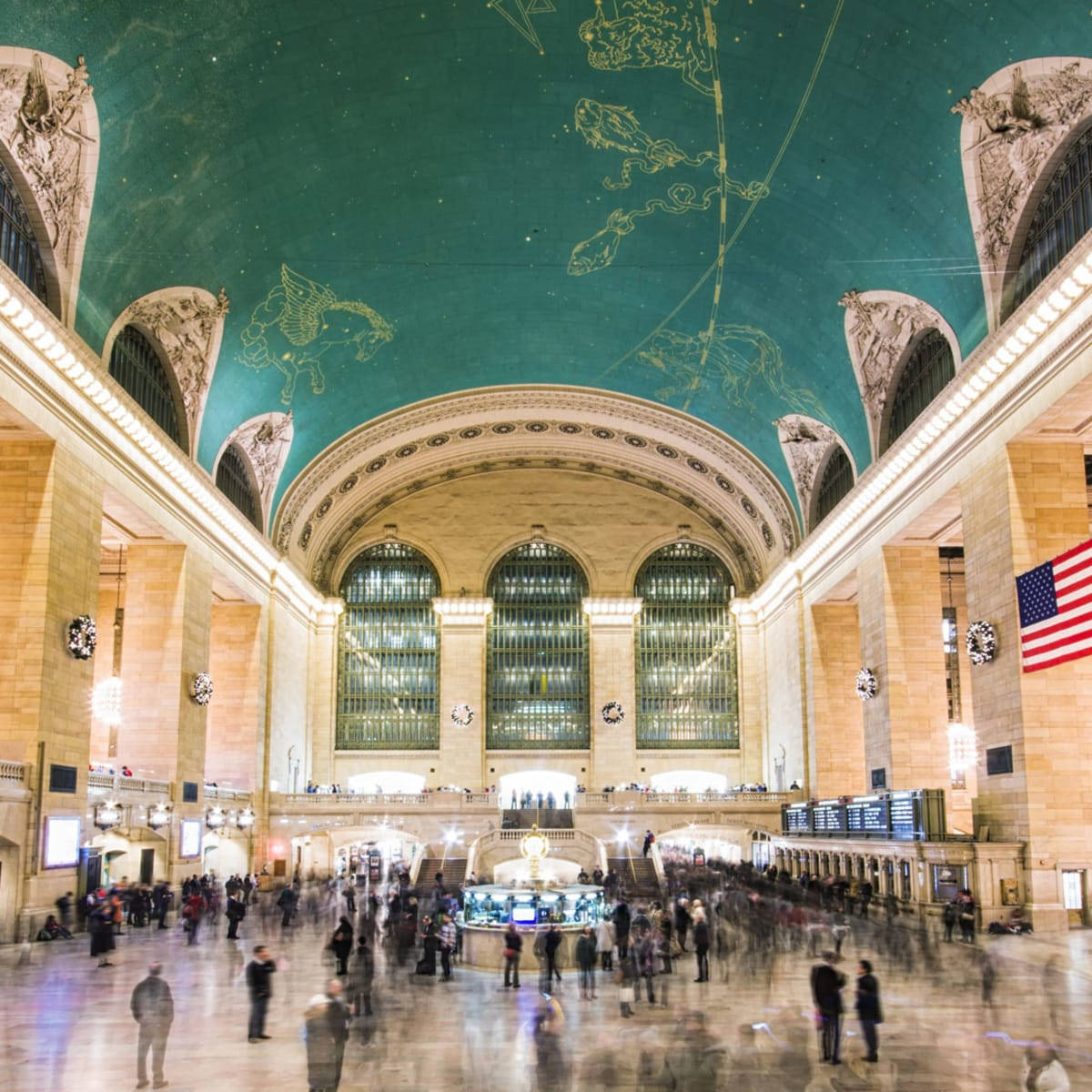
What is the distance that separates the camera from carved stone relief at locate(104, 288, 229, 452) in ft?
82.1

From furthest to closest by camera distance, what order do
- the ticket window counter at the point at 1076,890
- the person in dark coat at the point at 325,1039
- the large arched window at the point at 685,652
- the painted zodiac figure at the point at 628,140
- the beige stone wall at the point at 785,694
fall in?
the large arched window at the point at 685,652, the beige stone wall at the point at 785,694, the painted zodiac figure at the point at 628,140, the ticket window counter at the point at 1076,890, the person in dark coat at the point at 325,1039

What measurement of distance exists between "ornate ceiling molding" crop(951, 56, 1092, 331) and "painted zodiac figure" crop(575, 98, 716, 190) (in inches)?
208

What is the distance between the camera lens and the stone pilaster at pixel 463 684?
143ft

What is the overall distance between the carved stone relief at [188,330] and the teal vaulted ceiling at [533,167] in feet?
1.45

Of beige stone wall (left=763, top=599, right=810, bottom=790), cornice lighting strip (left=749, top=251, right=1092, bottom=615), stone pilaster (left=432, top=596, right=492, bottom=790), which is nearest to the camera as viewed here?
cornice lighting strip (left=749, top=251, right=1092, bottom=615)

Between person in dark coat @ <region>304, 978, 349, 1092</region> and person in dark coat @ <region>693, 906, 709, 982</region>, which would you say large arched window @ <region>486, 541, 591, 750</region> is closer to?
person in dark coat @ <region>693, 906, 709, 982</region>

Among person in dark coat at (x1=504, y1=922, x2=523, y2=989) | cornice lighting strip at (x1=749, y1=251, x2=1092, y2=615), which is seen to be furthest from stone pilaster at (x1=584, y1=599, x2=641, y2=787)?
person in dark coat at (x1=504, y1=922, x2=523, y2=989)

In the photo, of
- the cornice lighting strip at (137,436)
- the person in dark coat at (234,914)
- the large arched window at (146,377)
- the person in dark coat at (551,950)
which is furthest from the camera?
the large arched window at (146,377)

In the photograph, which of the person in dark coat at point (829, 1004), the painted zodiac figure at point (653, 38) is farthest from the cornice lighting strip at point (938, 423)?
the person in dark coat at point (829, 1004)

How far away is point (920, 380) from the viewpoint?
89.6ft

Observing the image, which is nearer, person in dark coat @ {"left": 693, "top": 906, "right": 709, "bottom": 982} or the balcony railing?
person in dark coat @ {"left": 693, "top": 906, "right": 709, "bottom": 982}

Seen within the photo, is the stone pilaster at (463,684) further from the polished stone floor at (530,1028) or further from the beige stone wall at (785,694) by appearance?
the polished stone floor at (530,1028)

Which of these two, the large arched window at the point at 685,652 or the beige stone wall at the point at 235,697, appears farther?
the large arched window at the point at 685,652

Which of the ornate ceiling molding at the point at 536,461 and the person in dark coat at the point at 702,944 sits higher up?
the ornate ceiling molding at the point at 536,461
